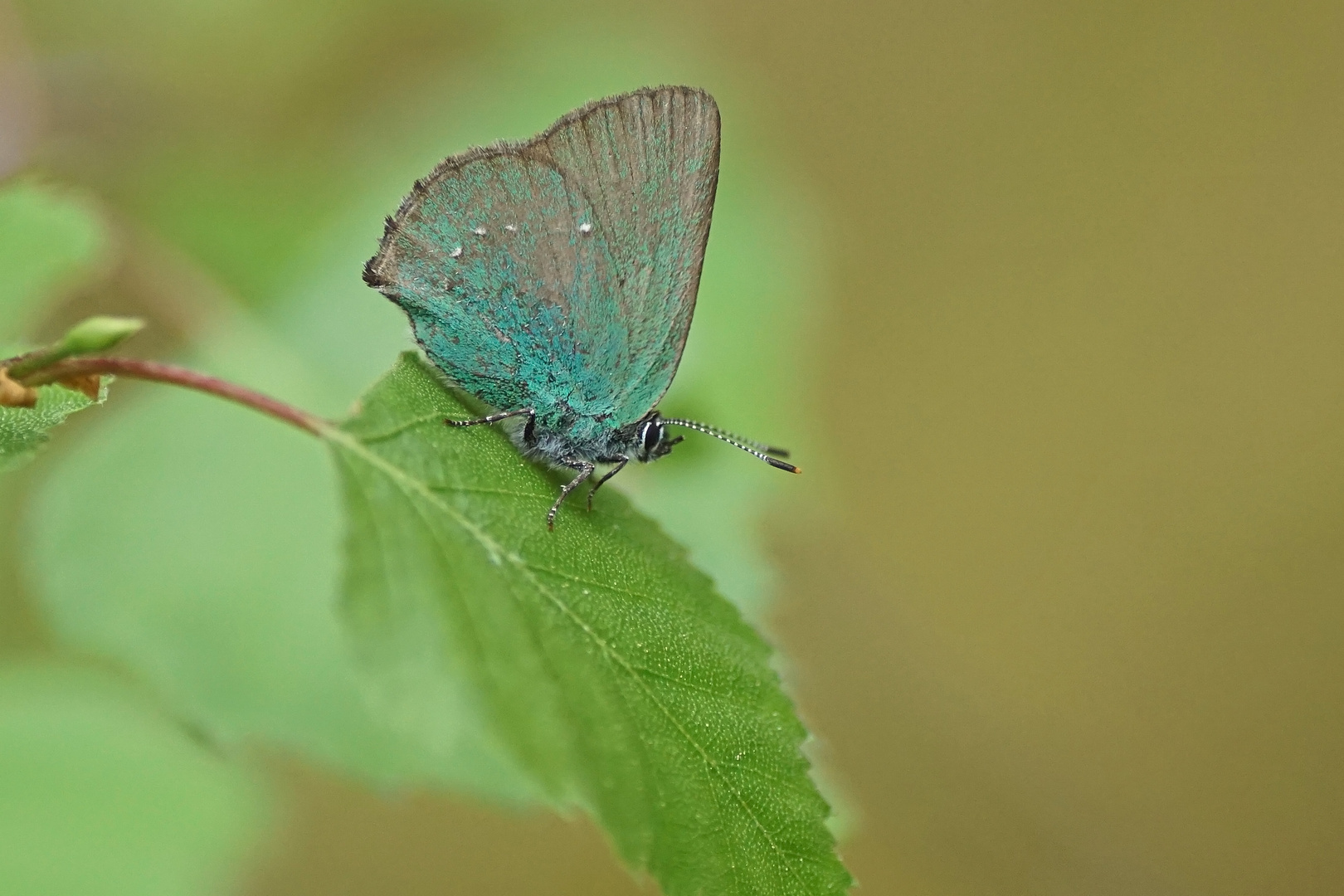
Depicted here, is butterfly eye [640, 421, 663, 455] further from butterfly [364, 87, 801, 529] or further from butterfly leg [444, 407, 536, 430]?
butterfly leg [444, 407, 536, 430]

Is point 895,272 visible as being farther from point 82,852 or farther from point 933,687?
point 82,852

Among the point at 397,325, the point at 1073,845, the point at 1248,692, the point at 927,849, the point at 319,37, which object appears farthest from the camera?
Answer: the point at 1248,692

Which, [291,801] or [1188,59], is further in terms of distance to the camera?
[1188,59]

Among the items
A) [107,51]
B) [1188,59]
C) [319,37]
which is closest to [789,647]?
[319,37]

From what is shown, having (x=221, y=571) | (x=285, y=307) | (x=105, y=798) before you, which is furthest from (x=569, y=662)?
(x=285, y=307)

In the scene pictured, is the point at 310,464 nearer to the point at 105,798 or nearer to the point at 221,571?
the point at 221,571

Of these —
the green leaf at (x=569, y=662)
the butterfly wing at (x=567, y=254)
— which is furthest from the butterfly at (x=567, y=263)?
the green leaf at (x=569, y=662)
